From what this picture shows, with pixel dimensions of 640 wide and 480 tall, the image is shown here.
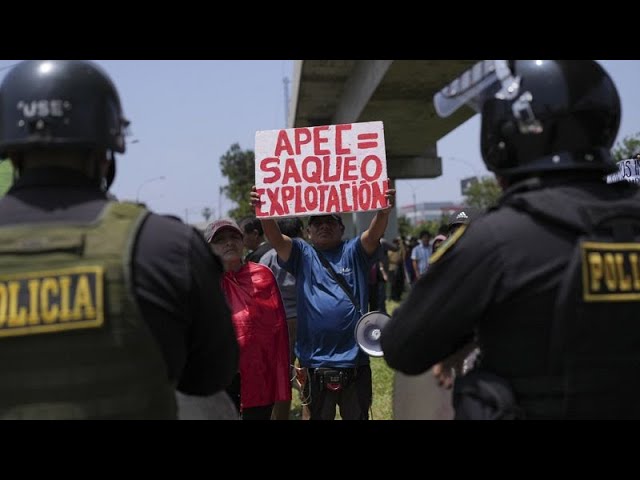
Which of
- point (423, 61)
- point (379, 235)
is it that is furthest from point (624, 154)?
point (379, 235)

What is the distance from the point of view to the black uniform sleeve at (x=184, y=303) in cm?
187

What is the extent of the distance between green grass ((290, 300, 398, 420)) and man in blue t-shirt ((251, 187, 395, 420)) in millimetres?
1103

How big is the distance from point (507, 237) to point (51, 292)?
1.29 meters

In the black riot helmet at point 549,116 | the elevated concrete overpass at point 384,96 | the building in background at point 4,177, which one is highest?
the elevated concrete overpass at point 384,96

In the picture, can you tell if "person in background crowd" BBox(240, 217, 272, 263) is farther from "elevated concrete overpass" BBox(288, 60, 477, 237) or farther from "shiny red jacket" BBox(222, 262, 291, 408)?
"elevated concrete overpass" BBox(288, 60, 477, 237)

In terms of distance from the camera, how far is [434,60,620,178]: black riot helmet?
1986 millimetres

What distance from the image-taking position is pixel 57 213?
1.89 meters

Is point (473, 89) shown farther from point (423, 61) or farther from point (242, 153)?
point (242, 153)

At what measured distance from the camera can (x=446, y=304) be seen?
6.21ft

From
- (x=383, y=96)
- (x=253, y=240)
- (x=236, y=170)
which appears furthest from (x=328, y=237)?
(x=236, y=170)

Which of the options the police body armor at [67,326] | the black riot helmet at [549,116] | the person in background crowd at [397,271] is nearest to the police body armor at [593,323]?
the black riot helmet at [549,116]

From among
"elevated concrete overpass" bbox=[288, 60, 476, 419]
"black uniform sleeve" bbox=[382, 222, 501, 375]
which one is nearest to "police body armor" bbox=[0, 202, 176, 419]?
"black uniform sleeve" bbox=[382, 222, 501, 375]

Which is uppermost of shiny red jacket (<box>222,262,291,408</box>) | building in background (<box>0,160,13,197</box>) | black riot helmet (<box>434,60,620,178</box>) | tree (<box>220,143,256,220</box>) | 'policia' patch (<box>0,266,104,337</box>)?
tree (<box>220,143,256,220</box>)

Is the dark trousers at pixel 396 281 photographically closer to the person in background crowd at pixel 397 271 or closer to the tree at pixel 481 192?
the person in background crowd at pixel 397 271
